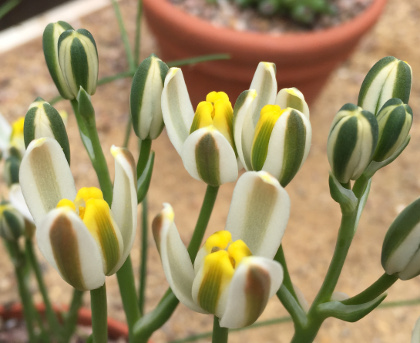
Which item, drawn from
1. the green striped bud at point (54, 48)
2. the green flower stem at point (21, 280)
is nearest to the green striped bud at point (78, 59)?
the green striped bud at point (54, 48)

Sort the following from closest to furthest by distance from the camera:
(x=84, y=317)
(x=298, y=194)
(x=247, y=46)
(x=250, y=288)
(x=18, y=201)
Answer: (x=250, y=288)
(x=18, y=201)
(x=84, y=317)
(x=247, y=46)
(x=298, y=194)

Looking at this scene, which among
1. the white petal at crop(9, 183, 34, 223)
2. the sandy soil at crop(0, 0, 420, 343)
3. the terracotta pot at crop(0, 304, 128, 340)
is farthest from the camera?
the sandy soil at crop(0, 0, 420, 343)

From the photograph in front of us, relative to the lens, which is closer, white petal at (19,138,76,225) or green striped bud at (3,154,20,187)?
white petal at (19,138,76,225)

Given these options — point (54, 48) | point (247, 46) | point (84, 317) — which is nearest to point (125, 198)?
point (54, 48)

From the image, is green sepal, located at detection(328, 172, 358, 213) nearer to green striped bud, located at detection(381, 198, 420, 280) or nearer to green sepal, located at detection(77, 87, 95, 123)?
green striped bud, located at detection(381, 198, 420, 280)

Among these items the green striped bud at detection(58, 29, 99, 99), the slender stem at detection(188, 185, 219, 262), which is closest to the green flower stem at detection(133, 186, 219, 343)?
the slender stem at detection(188, 185, 219, 262)

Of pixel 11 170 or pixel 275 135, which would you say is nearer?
pixel 275 135

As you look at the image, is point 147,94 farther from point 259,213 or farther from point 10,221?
point 10,221
